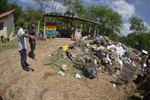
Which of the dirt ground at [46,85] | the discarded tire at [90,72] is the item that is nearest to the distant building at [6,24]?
the dirt ground at [46,85]

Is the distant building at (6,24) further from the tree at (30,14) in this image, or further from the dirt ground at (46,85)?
the tree at (30,14)

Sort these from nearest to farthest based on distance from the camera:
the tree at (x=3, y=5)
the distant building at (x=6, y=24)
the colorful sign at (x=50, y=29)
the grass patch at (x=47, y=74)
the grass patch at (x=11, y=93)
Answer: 1. the grass patch at (x=11, y=93)
2. the grass patch at (x=47, y=74)
3. the colorful sign at (x=50, y=29)
4. the distant building at (x=6, y=24)
5. the tree at (x=3, y=5)

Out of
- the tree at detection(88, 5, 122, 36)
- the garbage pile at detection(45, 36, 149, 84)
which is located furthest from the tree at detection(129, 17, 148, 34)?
A: the garbage pile at detection(45, 36, 149, 84)

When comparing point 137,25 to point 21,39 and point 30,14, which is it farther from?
point 21,39

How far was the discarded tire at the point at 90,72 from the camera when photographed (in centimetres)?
889

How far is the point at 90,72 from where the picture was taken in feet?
29.2

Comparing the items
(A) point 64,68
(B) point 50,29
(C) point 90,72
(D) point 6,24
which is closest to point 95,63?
(C) point 90,72

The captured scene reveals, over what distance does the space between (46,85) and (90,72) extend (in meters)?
2.35

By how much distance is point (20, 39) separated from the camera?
657cm

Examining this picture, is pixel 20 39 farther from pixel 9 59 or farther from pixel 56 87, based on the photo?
pixel 9 59

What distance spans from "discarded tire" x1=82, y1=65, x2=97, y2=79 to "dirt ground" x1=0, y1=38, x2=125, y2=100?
0.23 m

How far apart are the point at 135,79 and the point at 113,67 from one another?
4.51 ft

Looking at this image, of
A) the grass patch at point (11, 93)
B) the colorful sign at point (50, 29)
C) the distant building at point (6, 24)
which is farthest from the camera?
the distant building at point (6, 24)

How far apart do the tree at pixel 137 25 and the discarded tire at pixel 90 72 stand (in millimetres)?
39625
